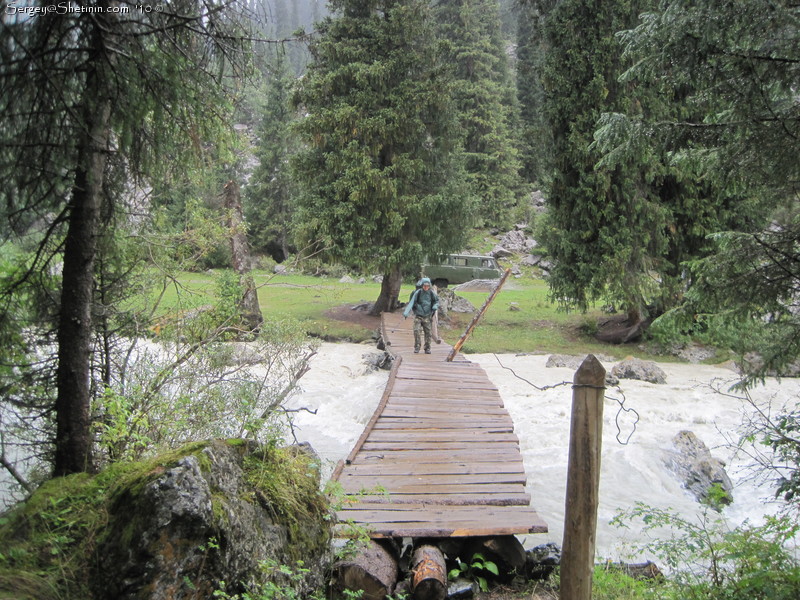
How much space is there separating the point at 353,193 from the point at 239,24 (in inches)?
615

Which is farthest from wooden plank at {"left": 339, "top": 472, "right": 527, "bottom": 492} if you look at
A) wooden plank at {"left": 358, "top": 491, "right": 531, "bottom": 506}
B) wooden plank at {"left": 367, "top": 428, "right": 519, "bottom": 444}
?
wooden plank at {"left": 367, "top": 428, "right": 519, "bottom": 444}

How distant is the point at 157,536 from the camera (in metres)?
3.35

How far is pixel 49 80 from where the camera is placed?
11.5ft

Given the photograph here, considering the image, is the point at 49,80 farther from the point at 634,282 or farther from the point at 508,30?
the point at 508,30

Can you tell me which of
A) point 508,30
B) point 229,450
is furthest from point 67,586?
point 508,30

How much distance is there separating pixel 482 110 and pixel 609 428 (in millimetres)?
33184

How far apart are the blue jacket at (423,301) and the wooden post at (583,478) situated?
29.0ft

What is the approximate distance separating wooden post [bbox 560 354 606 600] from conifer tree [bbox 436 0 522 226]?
3520 cm

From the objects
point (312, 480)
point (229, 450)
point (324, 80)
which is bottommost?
point (312, 480)

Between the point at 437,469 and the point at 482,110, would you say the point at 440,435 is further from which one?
the point at 482,110

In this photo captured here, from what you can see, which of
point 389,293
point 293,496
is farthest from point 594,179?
point 293,496

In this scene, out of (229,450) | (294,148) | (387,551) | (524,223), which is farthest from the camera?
(524,223)

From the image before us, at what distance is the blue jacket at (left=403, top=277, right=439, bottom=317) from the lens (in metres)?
13.0

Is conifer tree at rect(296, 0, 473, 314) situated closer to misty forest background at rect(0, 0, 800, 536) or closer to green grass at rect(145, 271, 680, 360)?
green grass at rect(145, 271, 680, 360)
